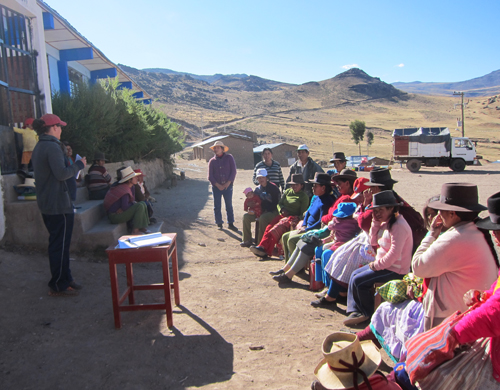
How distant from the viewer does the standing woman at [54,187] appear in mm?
4043

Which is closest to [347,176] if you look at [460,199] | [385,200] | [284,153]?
[385,200]

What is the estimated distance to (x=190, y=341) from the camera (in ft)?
11.6

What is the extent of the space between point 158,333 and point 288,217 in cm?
330

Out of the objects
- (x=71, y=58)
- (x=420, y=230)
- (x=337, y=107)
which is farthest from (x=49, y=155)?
(x=337, y=107)

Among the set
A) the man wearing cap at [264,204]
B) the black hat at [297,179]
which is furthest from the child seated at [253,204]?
the black hat at [297,179]

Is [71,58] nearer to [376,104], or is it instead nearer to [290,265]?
[290,265]

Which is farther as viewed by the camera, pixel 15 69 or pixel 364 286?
pixel 15 69

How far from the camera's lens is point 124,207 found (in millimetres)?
6129

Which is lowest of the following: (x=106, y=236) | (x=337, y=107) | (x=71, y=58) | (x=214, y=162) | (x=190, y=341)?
(x=190, y=341)

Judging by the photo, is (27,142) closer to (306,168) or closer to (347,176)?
(306,168)

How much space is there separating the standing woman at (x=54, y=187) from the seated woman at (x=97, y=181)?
2.92 meters

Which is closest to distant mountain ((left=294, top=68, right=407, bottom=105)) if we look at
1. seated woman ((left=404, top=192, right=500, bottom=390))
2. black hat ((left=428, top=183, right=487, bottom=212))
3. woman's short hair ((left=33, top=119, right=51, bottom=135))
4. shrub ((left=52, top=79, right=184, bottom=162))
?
shrub ((left=52, top=79, right=184, bottom=162))

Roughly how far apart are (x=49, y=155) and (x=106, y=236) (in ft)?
6.42

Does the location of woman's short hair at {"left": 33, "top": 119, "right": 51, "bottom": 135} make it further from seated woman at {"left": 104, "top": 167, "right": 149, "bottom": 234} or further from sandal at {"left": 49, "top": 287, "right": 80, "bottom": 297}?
seated woman at {"left": 104, "top": 167, "right": 149, "bottom": 234}
